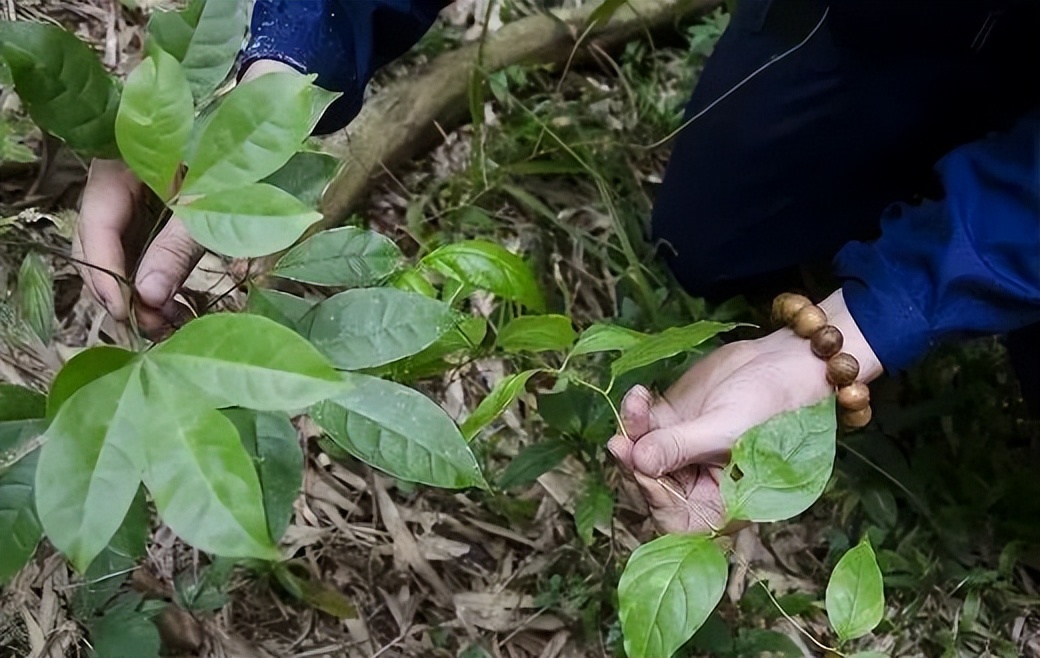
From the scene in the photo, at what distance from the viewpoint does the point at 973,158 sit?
0.77 m

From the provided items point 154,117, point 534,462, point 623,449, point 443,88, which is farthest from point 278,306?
point 443,88

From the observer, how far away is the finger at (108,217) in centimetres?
61

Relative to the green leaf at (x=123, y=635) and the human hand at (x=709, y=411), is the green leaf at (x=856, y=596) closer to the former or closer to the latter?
the human hand at (x=709, y=411)

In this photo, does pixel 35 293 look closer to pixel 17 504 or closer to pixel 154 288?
pixel 154 288

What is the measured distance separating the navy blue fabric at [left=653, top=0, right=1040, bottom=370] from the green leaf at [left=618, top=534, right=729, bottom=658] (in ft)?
1.21

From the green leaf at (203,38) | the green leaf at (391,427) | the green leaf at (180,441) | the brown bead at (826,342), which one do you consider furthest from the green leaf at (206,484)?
the brown bead at (826,342)

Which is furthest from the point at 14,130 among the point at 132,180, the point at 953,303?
the point at 953,303

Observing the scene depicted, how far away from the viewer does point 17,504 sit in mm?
462

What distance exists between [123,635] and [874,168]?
82 centimetres

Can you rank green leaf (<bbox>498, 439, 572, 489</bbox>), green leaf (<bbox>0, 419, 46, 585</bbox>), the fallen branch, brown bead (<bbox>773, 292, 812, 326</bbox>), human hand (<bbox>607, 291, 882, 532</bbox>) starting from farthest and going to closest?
the fallen branch, green leaf (<bbox>498, 439, 572, 489</bbox>), brown bead (<bbox>773, 292, 812, 326</bbox>), human hand (<bbox>607, 291, 882, 532</bbox>), green leaf (<bbox>0, 419, 46, 585</bbox>)

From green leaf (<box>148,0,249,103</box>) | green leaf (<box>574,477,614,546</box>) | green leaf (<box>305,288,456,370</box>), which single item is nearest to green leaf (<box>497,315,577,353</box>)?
green leaf (<box>305,288,456,370</box>)

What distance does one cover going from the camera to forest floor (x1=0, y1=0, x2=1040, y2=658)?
869mm

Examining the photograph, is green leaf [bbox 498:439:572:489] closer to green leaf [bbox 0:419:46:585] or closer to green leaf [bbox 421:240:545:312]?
green leaf [bbox 421:240:545:312]

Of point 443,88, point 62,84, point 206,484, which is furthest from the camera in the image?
point 443,88
